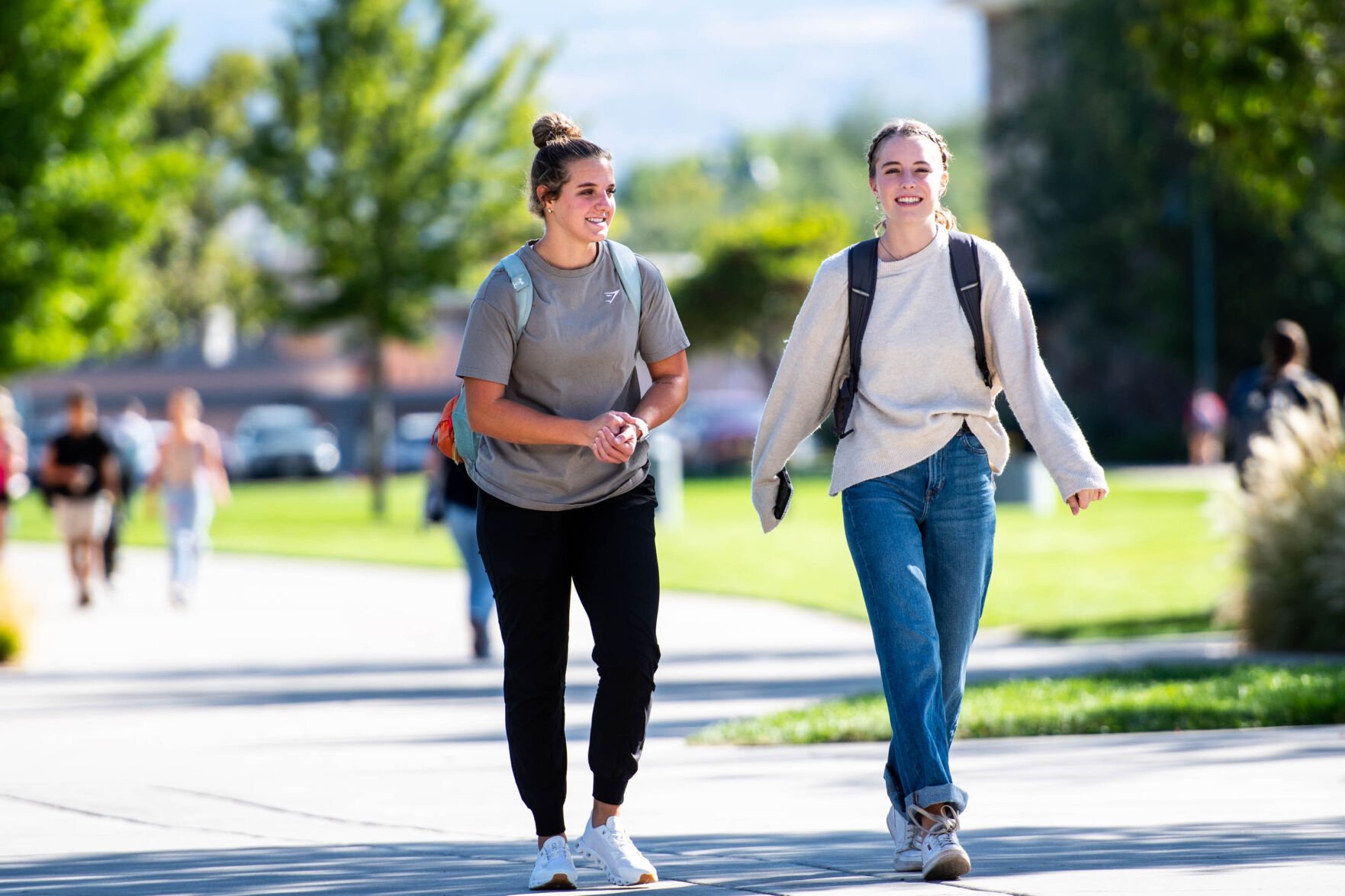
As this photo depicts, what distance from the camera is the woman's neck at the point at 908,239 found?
5.40m

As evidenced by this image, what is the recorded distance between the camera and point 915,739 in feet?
17.4

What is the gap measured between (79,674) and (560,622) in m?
7.80

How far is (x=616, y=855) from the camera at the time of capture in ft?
17.2

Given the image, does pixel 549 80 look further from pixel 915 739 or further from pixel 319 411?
pixel 319 411

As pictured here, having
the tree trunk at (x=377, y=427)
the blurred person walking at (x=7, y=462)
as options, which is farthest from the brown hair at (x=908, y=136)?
the tree trunk at (x=377, y=427)

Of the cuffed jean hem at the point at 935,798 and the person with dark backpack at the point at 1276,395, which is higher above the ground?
the person with dark backpack at the point at 1276,395

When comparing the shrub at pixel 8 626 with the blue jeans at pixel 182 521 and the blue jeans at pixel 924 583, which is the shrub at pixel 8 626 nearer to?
the blue jeans at pixel 182 521

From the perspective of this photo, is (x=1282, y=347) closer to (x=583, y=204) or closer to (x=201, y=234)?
(x=583, y=204)

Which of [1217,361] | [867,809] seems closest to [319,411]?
[1217,361]

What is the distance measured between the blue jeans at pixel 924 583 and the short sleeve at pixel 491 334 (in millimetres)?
966

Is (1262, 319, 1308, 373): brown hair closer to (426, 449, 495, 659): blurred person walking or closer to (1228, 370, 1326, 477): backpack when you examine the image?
(1228, 370, 1326, 477): backpack

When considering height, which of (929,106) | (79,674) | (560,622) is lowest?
(79,674)

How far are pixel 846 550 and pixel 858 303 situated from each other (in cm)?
1973

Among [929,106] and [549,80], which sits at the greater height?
[929,106]
